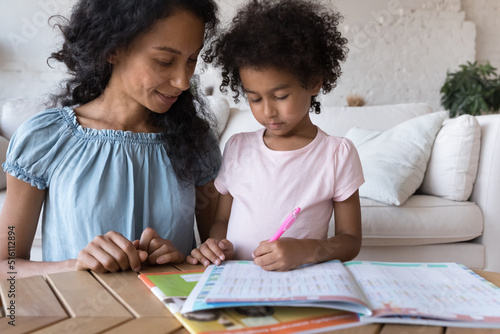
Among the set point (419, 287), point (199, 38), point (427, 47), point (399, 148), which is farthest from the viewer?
point (427, 47)

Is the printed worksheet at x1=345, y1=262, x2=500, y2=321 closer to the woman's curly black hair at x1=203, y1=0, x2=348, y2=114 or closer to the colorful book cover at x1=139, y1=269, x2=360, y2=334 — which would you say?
the colorful book cover at x1=139, y1=269, x2=360, y2=334

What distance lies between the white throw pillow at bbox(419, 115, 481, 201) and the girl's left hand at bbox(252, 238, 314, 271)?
4.75 feet

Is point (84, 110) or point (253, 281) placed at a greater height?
point (84, 110)

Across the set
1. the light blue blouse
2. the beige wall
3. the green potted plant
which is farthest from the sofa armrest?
the beige wall

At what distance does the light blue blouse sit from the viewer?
1013 mm

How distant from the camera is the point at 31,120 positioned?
103 cm

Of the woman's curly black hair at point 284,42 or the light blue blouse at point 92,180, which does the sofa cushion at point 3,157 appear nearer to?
the light blue blouse at point 92,180

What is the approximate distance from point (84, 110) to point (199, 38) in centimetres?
35

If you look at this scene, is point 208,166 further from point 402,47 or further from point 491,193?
point 402,47

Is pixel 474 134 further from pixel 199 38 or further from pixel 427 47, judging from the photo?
pixel 427 47

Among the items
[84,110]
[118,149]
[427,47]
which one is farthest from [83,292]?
[427,47]

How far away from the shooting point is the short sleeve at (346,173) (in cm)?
102

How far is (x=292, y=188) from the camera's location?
3.43 feet

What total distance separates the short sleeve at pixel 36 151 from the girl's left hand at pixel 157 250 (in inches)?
12.4
